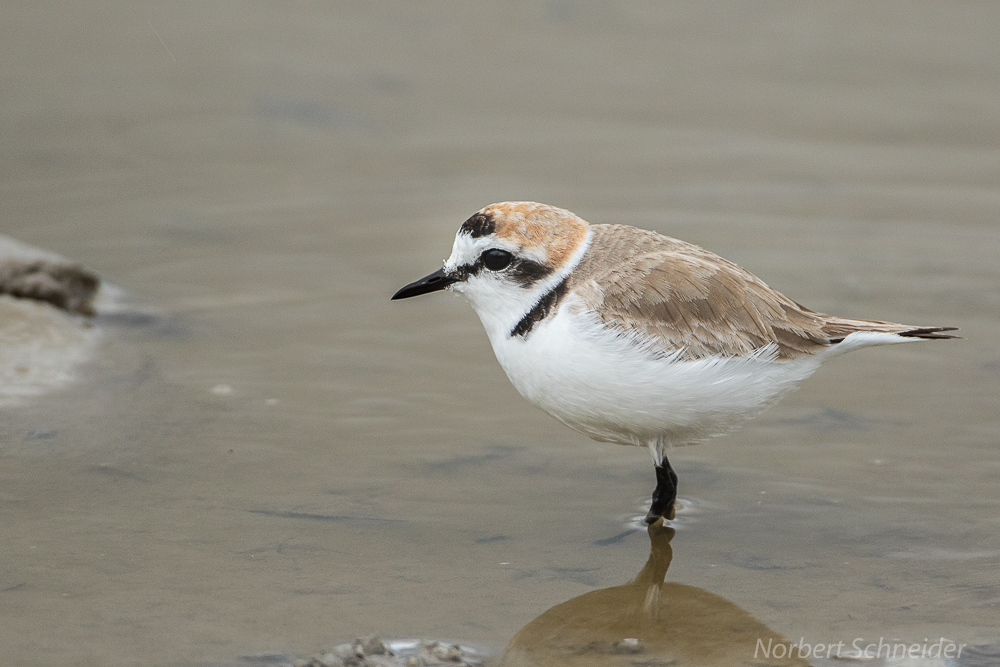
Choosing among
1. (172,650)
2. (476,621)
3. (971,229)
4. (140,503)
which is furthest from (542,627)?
(971,229)

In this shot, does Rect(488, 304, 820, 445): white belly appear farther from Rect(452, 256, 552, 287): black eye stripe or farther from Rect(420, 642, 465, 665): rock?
Rect(420, 642, 465, 665): rock

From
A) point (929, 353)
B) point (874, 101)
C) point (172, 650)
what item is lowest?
point (172, 650)

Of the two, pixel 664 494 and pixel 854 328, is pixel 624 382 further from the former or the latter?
pixel 854 328

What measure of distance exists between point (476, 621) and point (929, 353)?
3987mm

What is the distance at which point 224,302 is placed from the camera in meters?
8.15

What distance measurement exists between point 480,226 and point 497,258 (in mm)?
161

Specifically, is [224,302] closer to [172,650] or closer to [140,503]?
[140,503]

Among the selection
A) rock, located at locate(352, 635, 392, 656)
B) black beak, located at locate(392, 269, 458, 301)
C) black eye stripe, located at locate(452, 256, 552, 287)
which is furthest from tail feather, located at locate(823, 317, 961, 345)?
rock, located at locate(352, 635, 392, 656)

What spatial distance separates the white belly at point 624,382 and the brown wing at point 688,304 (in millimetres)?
82

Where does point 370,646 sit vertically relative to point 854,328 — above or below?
below

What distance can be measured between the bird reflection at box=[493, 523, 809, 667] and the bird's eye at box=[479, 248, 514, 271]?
1495mm

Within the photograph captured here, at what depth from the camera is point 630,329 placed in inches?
194

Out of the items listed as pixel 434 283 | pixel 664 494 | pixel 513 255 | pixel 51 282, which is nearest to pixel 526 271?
pixel 513 255

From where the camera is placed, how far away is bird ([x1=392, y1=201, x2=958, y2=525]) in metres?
4.92
